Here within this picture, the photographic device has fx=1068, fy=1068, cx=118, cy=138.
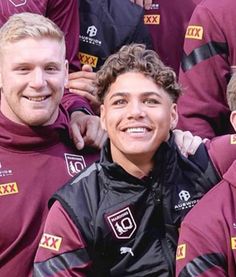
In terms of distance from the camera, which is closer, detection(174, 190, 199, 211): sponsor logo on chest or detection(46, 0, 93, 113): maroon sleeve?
detection(174, 190, 199, 211): sponsor logo on chest

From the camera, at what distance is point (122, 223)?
3951mm

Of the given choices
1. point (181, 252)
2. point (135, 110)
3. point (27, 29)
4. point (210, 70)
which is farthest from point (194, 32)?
point (181, 252)

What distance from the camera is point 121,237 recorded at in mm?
3943

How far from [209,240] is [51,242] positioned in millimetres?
580

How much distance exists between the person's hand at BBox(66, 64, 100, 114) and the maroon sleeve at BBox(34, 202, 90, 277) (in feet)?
3.24

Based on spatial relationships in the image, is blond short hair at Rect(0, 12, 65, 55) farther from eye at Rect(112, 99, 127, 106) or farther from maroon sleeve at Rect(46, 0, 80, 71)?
maroon sleeve at Rect(46, 0, 80, 71)

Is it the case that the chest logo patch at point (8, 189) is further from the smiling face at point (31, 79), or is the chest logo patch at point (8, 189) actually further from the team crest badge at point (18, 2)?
the team crest badge at point (18, 2)

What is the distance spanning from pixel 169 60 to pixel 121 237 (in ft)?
4.85

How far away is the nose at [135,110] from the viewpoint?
3977mm

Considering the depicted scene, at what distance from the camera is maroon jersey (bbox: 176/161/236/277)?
3.75 m

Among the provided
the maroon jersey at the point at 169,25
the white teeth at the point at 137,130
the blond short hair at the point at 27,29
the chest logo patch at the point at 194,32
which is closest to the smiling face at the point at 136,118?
the white teeth at the point at 137,130

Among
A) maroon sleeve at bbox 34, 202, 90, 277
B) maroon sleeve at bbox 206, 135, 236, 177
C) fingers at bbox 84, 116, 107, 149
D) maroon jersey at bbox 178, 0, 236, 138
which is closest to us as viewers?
maroon sleeve at bbox 34, 202, 90, 277

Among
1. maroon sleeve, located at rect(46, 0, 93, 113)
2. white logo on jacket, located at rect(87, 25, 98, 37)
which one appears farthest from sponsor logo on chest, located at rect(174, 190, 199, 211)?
white logo on jacket, located at rect(87, 25, 98, 37)

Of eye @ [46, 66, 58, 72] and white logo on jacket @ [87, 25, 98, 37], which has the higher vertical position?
white logo on jacket @ [87, 25, 98, 37]
